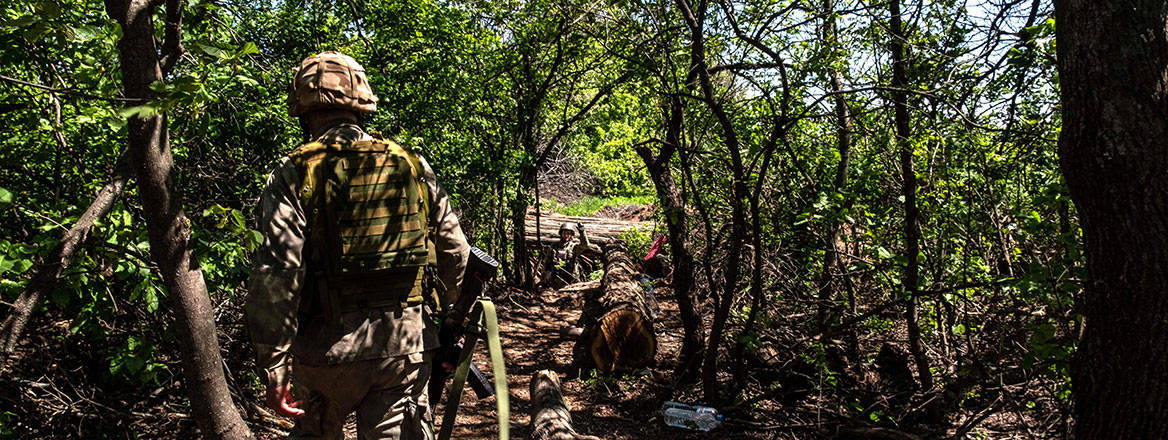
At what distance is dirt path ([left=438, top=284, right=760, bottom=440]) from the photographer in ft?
18.1

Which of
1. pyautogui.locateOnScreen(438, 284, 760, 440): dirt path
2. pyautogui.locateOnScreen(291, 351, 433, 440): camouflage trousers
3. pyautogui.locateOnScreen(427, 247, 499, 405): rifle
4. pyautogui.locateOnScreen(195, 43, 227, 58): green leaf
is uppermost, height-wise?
pyautogui.locateOnScreen(195, 43, 227, 58): green leaf

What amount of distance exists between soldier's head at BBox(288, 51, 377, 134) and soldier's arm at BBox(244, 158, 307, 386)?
0.34 meters

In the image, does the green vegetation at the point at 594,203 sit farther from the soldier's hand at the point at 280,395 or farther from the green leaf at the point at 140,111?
the green leaf at the point at 140,111

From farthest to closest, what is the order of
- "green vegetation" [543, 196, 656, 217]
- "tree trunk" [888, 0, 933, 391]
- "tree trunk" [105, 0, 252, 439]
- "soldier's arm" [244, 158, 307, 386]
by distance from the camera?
"green vegetation" [543, 196, 656, 217]
"tree trunk" [888, 0, 933, 391]
"soldier's arm" [244, 158, 307, 386]
"tree trunk" [105, 0, 252, 439]

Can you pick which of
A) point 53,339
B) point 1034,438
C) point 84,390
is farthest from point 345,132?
point 1034,438

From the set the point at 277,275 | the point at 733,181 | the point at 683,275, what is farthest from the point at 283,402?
the point at 683,275

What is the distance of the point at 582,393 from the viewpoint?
668cm

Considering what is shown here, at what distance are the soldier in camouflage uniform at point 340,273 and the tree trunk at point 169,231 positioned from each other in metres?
0.21

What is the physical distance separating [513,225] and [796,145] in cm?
685

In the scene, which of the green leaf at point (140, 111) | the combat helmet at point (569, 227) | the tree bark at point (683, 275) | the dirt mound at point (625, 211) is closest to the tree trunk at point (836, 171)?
the tree bark at point (683, 275)

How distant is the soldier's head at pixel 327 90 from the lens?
2.88m

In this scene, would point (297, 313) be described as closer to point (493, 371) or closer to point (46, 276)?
point (493, 371)

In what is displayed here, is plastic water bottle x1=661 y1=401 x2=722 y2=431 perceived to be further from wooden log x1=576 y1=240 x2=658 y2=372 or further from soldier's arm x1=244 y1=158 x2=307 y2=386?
soldier's arm x1=244 y1=158 x2=307 y2=386

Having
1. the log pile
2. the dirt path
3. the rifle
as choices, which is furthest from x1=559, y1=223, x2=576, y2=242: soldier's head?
the rifle
